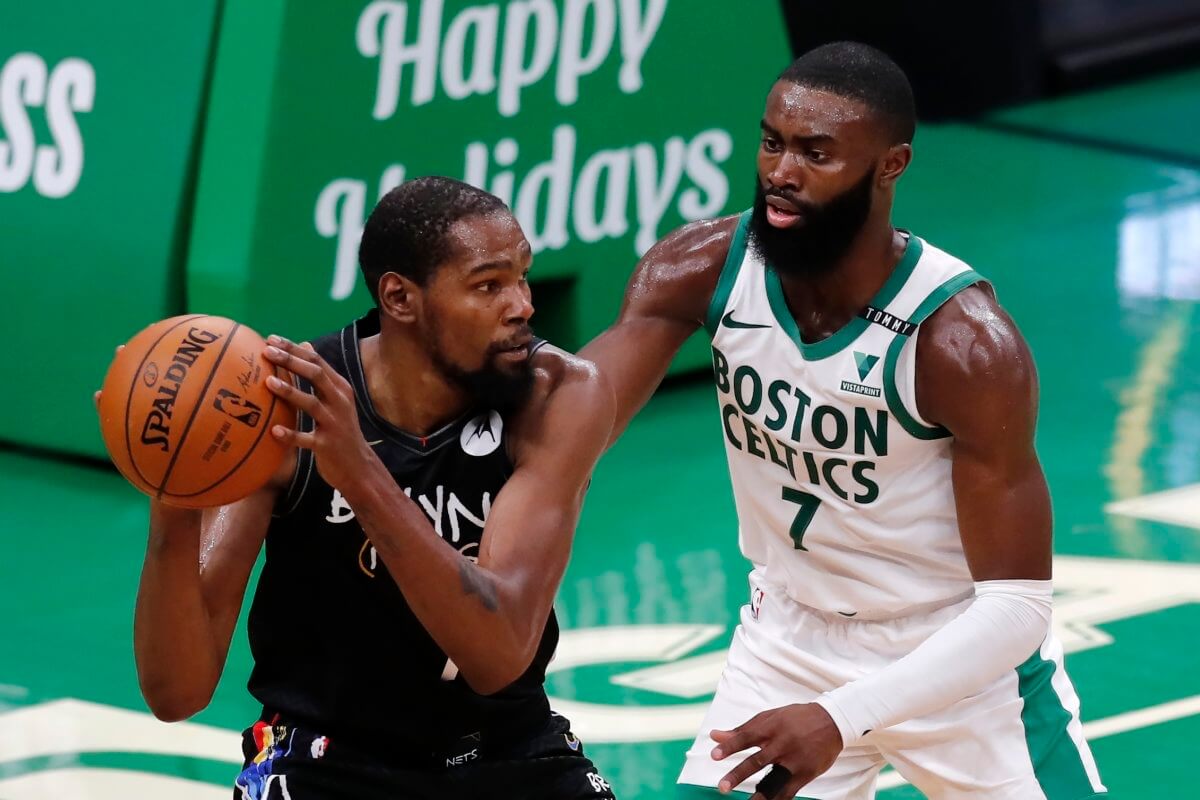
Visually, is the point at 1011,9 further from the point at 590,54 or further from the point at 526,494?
the point at 526,494

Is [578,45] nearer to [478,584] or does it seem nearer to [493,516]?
[493,516]

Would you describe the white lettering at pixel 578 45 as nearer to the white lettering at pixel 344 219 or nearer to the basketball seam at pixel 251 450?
the white lettering at pixel 344 219

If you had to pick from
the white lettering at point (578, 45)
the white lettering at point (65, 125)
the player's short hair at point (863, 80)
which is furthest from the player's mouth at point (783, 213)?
the white lettering at point (65, 125)

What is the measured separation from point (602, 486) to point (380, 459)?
450 cm

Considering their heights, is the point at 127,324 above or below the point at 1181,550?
above

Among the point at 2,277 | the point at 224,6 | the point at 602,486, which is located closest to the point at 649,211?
the point at 602,486

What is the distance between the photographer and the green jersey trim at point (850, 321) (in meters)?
4.45

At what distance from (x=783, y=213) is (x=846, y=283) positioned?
0.73ft

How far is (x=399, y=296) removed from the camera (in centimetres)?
394

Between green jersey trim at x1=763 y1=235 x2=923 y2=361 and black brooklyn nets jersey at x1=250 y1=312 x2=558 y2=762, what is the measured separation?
84cm

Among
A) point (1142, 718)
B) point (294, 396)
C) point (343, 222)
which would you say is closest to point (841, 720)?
point (294, 396)

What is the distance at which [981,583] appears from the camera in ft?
14.1

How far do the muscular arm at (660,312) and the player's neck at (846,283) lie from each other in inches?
9.3

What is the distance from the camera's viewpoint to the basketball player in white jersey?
14.0 ft
